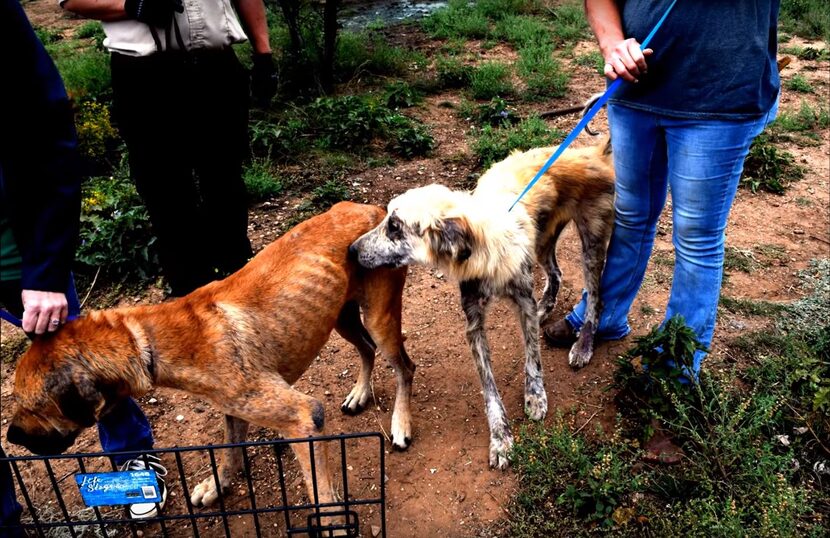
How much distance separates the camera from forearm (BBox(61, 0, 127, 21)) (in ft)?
10.2

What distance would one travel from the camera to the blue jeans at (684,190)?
9.27 feet

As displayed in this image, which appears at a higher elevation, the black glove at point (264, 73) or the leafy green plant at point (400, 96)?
the black glove at point (264, 73)

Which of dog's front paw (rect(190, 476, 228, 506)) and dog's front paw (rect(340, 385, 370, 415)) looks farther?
dog's front paw (rect(340, 385, 370, 415))

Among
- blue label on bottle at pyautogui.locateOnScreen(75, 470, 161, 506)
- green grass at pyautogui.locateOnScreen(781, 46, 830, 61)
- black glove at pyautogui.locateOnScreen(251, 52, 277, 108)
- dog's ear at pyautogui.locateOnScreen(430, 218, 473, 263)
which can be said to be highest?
black glove at pyautogui.locateOnScreen(251, 52, 277, 108)

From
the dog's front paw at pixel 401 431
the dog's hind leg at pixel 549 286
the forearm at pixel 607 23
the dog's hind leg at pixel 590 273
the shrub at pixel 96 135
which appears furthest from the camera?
the shrub at pixel 96 135

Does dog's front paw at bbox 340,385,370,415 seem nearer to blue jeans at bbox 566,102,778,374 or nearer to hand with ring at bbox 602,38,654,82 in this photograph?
blue jeans at bbox 566,102,778,374

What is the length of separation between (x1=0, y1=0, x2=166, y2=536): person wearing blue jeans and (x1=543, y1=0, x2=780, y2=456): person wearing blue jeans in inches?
96.1

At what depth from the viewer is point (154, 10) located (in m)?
3.18

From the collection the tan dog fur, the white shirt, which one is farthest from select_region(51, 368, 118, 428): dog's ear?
the white shirt

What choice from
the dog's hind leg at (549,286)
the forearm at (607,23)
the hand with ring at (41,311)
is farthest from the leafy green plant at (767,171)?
the hand with ring at (41,311)

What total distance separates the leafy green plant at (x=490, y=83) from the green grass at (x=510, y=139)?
1.39 metres

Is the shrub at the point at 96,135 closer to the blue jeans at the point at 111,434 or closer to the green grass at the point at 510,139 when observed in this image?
the blue jeans at the point at 111,434

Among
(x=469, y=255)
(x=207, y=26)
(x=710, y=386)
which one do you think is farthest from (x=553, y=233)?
(x=207, y=26)

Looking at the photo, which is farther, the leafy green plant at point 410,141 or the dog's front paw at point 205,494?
the leafy green plant at point 410,141
